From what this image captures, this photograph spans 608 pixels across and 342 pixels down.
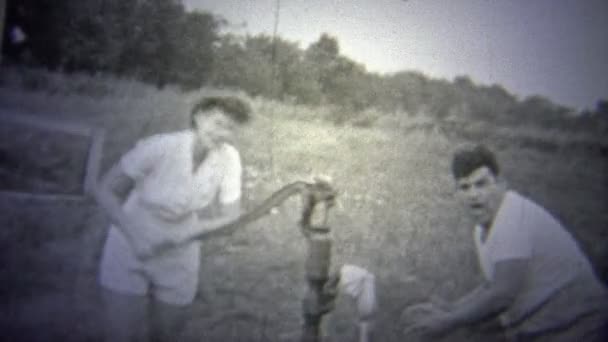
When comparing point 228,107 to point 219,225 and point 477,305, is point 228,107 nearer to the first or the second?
point 219,225

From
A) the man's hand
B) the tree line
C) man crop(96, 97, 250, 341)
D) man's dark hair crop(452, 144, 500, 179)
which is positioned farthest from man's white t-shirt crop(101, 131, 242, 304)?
man's dark hair crop(452, 144, 500, 179)

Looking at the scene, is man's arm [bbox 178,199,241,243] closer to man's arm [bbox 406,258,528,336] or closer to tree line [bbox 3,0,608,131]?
tree line [bbox 3,0,608,131]

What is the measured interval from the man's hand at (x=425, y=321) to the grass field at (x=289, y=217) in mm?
69

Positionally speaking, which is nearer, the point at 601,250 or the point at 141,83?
the point at 141,83

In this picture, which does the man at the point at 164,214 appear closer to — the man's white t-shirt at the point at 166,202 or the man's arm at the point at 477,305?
the man's white t-shirt at the point at 166,202

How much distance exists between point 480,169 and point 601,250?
1.04m

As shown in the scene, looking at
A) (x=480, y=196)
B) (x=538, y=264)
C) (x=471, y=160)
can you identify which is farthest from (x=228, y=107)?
(x=538, y=264)

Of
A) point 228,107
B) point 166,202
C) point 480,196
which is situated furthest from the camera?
point 480,196

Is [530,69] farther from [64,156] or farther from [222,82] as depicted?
[64,156]

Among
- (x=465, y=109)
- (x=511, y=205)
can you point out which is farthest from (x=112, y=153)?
(x=511, y=205)

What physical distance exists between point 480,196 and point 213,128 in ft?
6.08

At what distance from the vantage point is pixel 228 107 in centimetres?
323

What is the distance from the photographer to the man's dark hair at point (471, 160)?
3.39 m

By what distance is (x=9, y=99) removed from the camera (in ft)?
10.1
